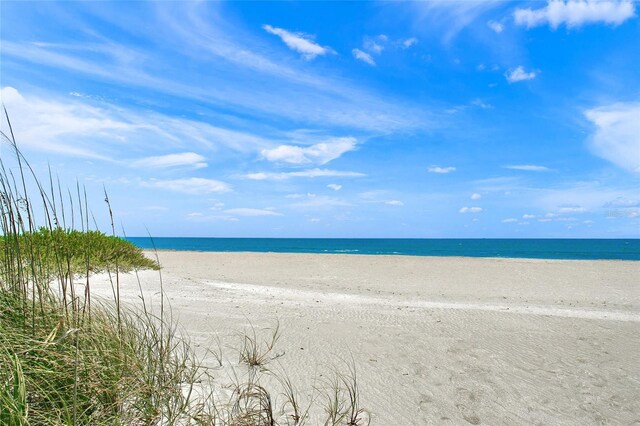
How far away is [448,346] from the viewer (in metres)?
5.66

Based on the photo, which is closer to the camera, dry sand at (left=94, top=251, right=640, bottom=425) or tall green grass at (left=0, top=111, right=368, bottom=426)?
tall green grass at (left=0, top=111, right=368, bottom=426)

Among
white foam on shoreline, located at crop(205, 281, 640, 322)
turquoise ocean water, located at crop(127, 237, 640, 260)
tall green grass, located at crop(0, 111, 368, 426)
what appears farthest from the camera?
turquoise ocean water, located at crop(127, 237, 640, 260)

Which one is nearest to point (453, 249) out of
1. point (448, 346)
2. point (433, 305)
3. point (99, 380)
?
point (433, 305)

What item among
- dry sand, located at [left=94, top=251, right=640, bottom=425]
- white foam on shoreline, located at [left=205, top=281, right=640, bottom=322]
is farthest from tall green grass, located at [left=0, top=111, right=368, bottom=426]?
white foam on shoreline, located at [left=205, top=281, right=640, bottom=322]

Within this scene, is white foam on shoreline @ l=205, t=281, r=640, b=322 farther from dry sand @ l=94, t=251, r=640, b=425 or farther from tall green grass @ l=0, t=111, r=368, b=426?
tall green grass @ l=0, t=111, r=368, b=426

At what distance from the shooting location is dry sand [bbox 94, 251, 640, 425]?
13.2 feet

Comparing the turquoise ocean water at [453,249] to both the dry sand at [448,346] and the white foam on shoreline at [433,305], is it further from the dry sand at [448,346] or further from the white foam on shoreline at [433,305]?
the dry sand at [448,346]

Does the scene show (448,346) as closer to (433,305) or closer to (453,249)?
(433,305)

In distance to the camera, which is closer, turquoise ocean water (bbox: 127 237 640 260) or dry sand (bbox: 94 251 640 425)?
dry sand (bbox: 94 251 640 425)

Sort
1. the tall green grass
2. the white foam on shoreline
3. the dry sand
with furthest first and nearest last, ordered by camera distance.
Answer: the white foam on shoreline → the dry sand → the tall green grass

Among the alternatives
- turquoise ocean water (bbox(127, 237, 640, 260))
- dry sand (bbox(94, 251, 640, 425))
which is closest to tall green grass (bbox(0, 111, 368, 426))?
dry sand (bbox(94, 251, 640, 425))

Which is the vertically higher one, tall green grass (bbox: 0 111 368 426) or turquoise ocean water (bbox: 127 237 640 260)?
tall green grass (bbox: 0 111 368 426)

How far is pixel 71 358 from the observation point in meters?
3.05

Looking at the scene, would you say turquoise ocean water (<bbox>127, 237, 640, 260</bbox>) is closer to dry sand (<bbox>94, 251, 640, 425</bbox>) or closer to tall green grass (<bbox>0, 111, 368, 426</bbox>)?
dry sand (<bbox>94, 251, 640, 425</bbox>)
